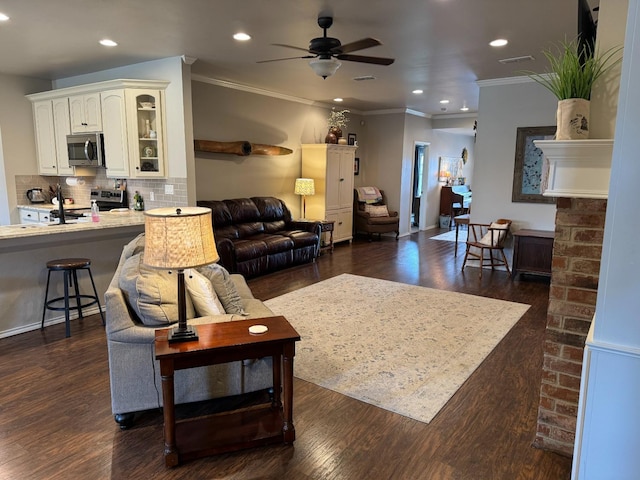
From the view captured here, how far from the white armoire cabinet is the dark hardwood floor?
468 cm

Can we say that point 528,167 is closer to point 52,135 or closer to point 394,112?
point 394,112

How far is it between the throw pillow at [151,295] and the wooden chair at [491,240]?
14.7 ft

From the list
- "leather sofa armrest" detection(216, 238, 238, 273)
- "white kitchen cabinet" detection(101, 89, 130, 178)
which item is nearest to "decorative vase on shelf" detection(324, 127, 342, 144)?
"leather sofa armrest" detection(216, 238, 238, 273)

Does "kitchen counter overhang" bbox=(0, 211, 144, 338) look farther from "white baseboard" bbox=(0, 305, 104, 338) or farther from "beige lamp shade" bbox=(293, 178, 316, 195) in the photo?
"beige lamp shade" bbox=(293, 178, 316, 195)

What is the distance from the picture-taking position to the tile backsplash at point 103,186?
4.96 meters

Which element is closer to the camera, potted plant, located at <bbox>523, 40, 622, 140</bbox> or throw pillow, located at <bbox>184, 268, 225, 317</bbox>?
potted plant, located at <bbox>523, 40, 622, 140</bbox>

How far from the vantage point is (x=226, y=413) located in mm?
2506

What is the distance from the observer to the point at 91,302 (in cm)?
414

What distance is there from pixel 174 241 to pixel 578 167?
1.89m

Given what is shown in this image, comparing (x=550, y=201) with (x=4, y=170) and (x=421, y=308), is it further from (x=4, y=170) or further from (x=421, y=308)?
(x=4, y=170)

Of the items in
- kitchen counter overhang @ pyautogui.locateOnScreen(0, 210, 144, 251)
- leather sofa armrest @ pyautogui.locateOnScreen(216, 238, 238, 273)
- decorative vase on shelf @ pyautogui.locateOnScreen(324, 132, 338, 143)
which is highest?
decorative vase on shelf @ pyautogui.locateOnScreen(324, 132, 338, 143)

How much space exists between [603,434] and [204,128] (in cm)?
572

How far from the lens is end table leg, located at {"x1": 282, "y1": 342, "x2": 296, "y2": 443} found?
2.20 meters

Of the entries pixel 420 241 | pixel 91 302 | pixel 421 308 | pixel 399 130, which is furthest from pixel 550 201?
pixel 91 302
